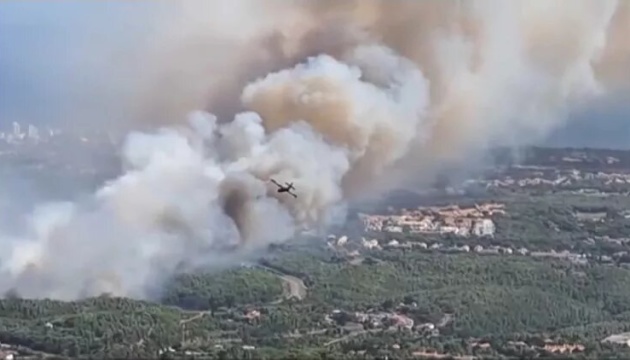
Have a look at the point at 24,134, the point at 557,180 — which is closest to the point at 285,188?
the point at 557,180

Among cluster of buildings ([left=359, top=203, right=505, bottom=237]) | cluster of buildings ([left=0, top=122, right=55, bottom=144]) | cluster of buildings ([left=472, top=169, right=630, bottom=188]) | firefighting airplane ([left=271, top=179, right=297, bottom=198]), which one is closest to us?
firefighting airplane ([left=271, top=179, right=297, bottom=198])

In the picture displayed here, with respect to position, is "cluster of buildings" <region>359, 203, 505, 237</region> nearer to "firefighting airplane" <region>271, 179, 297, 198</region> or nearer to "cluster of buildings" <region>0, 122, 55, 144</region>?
"firefighting airplane" <region>271, 179, 297, 198</region>

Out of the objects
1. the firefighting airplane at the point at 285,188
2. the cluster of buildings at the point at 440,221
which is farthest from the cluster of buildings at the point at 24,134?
the firefighting airplane at the point at 285,188

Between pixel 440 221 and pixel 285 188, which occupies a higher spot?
pixel 440 221

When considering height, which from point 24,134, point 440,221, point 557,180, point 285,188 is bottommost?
point 285,188

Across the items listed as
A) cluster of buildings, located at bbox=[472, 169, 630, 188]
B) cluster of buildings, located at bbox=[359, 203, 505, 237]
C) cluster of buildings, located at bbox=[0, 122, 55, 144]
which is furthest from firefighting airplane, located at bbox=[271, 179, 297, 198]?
cluster of buildings, located at bbox=[0, 122, 55, 144]

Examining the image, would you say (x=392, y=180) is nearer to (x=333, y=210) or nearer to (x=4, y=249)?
(x=333, y=210)

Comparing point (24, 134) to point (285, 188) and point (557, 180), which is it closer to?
point (557, 180)

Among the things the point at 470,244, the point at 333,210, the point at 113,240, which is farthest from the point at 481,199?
Answer: the point at 113,240
